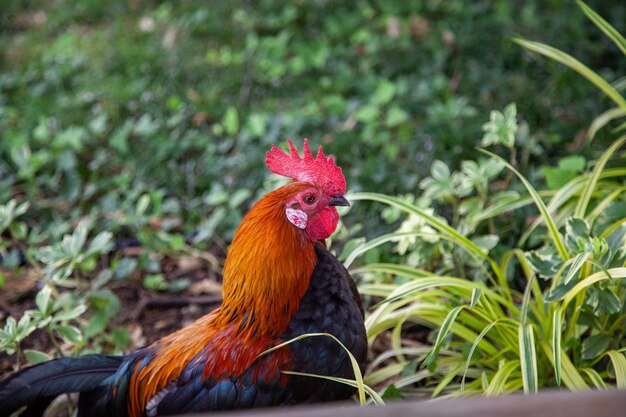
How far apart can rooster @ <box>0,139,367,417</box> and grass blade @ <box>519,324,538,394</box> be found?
508mm

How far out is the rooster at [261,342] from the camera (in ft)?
6.90

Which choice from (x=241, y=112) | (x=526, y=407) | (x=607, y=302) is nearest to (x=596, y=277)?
(x=607, y=302)

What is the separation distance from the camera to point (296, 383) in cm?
211

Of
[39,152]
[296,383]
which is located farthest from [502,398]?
[39,152]

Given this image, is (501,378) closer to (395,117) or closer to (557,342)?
(557,342)

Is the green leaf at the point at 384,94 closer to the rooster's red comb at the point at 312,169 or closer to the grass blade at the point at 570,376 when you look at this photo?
the rooster's red comb at the point at 312,169

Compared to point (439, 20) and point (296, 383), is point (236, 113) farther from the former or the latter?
point (296, 383)

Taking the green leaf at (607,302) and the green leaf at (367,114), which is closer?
the green leaf at (607,302)

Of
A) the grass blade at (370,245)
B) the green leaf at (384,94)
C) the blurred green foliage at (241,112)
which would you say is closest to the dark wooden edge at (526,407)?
the grass blade at (370,245)

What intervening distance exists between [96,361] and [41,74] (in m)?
3.14

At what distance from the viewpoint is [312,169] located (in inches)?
86.3

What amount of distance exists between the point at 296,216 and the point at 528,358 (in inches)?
33.7

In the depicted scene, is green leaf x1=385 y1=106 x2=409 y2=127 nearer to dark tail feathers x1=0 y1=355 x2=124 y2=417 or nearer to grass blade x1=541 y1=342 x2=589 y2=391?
grass blade x1=541 y1=342 x2=589 y2=391

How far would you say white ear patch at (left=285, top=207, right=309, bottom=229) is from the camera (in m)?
2.12
